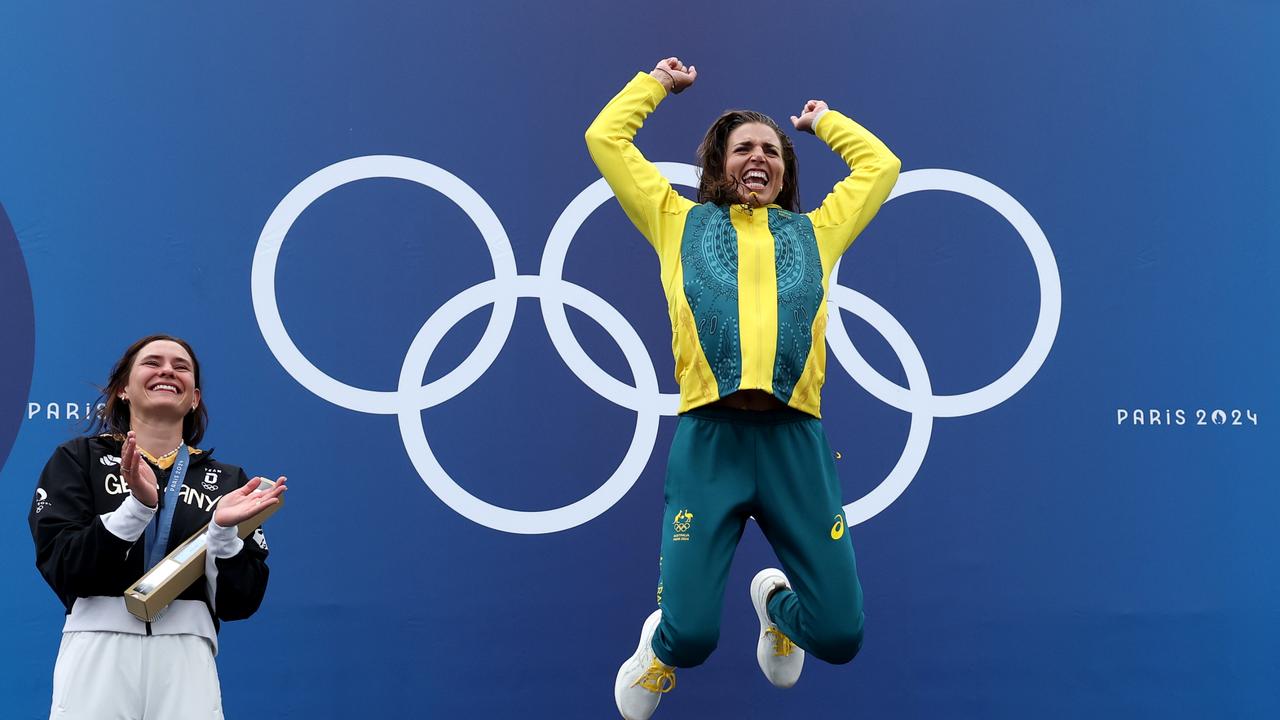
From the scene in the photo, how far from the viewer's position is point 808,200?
169 inches

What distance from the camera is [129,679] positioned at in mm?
2887

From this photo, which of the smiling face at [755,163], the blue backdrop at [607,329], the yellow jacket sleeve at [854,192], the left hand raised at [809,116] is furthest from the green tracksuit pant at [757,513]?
the left hand raised at [809,116]

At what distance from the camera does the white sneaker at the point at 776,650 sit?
367 cm

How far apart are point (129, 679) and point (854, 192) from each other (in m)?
2.41

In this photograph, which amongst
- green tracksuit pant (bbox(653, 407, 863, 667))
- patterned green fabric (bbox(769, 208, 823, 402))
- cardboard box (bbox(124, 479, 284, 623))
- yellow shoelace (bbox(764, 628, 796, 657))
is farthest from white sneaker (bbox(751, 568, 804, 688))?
cardboard box (bbox(124, 479, 284, 623))

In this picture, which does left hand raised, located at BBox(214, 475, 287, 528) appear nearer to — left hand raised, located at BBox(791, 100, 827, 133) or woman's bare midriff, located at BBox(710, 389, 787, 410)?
woman's bare midriff, located at BBox(710, 389, 787, 410)

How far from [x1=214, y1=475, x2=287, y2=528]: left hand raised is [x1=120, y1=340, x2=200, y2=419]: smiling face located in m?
0.41

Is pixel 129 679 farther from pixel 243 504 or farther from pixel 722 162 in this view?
pixel 722 162

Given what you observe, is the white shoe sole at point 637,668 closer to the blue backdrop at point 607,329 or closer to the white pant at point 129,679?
the blue backdrop at point 607,329

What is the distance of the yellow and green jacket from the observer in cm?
328

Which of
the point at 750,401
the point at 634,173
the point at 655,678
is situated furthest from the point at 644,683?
the point at 634,173

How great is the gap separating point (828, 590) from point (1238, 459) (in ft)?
6.49

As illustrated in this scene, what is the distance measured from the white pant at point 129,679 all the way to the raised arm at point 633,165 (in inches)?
68.2

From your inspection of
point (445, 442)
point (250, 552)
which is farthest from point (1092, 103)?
point (250, 552)
